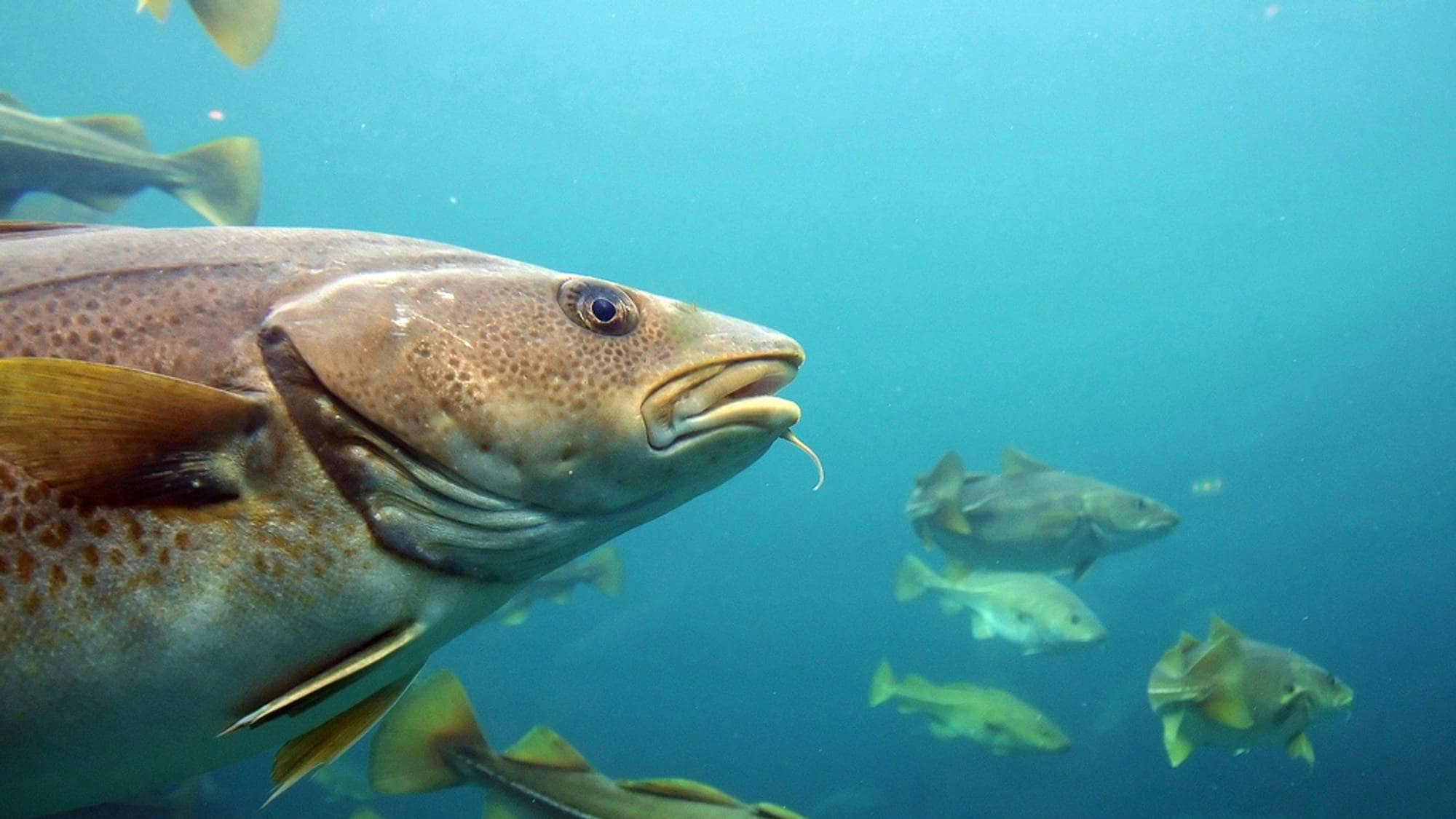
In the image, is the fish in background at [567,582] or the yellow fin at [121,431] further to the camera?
the fish in background at [567,582]

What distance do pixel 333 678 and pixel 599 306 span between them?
82 centimetres

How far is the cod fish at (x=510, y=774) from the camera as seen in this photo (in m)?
2.82

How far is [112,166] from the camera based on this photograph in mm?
5891

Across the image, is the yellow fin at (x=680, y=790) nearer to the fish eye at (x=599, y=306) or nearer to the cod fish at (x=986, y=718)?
the fish eye at (x=599, y=306)

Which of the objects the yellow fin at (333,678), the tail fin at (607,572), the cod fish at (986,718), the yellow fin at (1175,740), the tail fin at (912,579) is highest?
the yellow fin at (333,678)

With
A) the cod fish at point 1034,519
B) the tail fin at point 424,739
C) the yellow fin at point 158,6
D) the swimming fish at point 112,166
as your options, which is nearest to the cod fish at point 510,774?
the tail fin at point 424,739

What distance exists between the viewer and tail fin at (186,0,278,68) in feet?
12.8

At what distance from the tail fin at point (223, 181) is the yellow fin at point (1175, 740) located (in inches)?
311

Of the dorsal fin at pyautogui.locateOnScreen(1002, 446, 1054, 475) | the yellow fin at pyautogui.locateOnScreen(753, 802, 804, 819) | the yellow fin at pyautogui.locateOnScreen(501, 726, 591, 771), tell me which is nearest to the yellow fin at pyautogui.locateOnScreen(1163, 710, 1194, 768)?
the dorsal fin at pyautogui.locateOnScreen(1002, 446, 1054, 475)

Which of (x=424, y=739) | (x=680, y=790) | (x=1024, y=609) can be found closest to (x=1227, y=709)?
(x=680, y=790)

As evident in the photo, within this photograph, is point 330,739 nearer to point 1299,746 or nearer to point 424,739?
point 424,739

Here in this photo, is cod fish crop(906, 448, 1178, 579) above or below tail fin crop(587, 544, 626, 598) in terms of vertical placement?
above

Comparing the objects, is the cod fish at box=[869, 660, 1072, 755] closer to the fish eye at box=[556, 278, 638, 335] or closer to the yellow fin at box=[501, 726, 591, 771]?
the yellow fin at box=[501, 726, 591, 771]

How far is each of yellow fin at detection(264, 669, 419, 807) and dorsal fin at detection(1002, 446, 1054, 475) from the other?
6931mm
